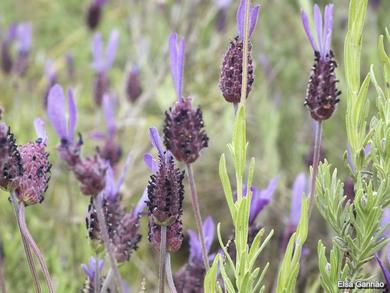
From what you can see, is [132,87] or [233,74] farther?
[132,87]

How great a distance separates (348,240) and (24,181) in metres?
0.34

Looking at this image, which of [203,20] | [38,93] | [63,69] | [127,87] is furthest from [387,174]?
[63,69]

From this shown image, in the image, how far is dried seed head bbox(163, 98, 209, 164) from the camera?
746 millimetres

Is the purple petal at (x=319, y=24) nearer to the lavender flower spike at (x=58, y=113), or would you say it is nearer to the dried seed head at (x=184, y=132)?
the dried seed head at (x=184, y=132)

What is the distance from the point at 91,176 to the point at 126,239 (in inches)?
7.9

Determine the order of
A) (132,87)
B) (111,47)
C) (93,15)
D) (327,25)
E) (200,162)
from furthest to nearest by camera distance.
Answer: (200,162), (93,15), (132,87), (111,47), (327,25)

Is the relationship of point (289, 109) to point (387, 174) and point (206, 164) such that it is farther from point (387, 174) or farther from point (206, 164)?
point (387, 174)

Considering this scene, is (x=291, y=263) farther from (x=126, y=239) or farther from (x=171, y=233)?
(x=126, y=239)

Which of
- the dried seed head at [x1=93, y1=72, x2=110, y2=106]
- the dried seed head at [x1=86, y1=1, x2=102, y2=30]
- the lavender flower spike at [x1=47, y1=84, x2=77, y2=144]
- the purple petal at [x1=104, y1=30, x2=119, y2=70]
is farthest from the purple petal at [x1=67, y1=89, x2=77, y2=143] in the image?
the dried seed head at [x1=86, y1=1, x2=102, y2=30]

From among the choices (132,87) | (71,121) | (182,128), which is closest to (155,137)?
(182,128)

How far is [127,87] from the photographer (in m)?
1.84

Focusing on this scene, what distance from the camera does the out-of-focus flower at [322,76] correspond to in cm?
80

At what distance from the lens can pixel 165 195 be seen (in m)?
0.73

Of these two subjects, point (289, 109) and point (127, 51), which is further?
point (127, 51)
